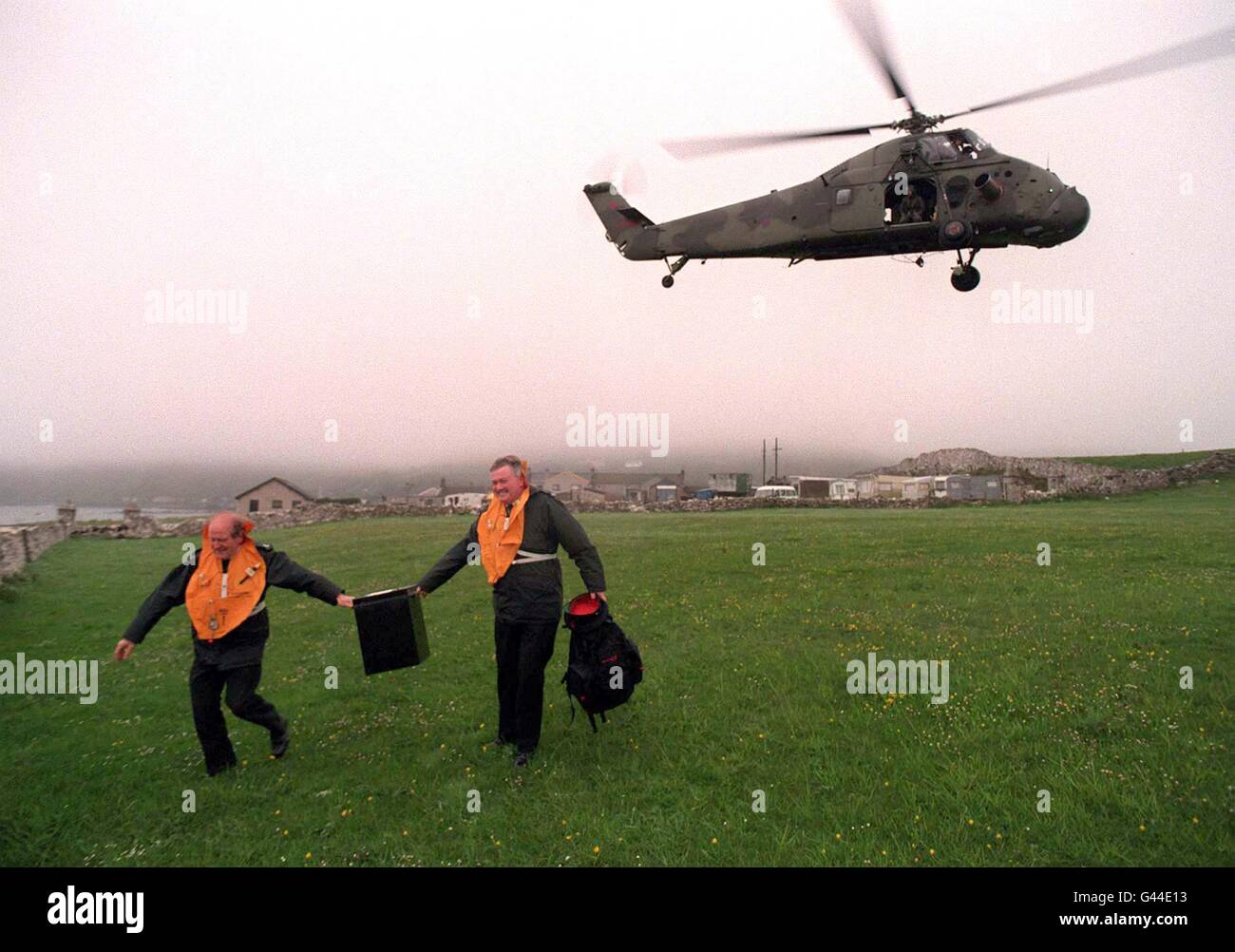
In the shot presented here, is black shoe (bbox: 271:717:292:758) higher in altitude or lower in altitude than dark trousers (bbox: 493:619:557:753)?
lower

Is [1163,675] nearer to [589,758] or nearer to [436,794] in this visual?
[589,758]

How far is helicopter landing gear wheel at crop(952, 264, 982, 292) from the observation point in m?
14.1

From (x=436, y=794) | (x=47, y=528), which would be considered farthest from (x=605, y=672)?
(x=47, y=528)

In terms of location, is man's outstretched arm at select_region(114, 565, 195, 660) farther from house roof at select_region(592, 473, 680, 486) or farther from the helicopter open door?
house roof at select_region(592, 473, 680, 486)

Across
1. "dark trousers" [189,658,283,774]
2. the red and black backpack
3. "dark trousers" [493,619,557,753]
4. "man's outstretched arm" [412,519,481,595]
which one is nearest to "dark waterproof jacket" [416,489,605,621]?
"dark trousers" [493,619,557,753]

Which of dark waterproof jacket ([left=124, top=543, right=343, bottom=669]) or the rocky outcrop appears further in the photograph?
the rocky outcrop

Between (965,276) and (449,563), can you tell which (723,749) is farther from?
(965,276)

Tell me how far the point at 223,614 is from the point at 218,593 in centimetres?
23

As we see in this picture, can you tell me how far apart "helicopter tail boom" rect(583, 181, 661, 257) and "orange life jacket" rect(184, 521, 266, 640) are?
15.2 m

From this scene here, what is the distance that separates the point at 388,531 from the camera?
117ft

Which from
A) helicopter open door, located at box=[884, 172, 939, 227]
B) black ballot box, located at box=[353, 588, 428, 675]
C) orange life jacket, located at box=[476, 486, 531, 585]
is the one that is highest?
helicopter open door, located at box=[884, 172, 939, 227]

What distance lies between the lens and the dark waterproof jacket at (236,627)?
598cm

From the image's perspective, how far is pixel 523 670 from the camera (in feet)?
19.9

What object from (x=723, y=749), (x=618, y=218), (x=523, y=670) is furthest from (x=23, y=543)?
(x=723, y=749)
